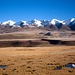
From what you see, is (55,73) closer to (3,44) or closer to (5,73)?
(5,73)

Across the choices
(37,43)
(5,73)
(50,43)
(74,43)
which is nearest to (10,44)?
(37,43)

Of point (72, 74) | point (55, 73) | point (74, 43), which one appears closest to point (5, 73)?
point (55, 73)

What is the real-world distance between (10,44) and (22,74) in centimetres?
9524

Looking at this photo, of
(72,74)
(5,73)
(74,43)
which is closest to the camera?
(72,74)

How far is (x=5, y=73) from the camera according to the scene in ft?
100

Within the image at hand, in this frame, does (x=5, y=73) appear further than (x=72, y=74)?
Yes

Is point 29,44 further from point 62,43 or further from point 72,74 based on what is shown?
point 72,74

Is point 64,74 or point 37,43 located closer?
point 64,74

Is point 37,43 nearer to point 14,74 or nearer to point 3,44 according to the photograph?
point 3,44

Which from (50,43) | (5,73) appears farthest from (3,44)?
(5,73)

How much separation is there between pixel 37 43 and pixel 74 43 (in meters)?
21.5

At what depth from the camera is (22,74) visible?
98.1 feet

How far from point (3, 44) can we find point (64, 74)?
98.3 m

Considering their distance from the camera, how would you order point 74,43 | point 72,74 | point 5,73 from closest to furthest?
point 72,74
point 5,73
point 74,43
